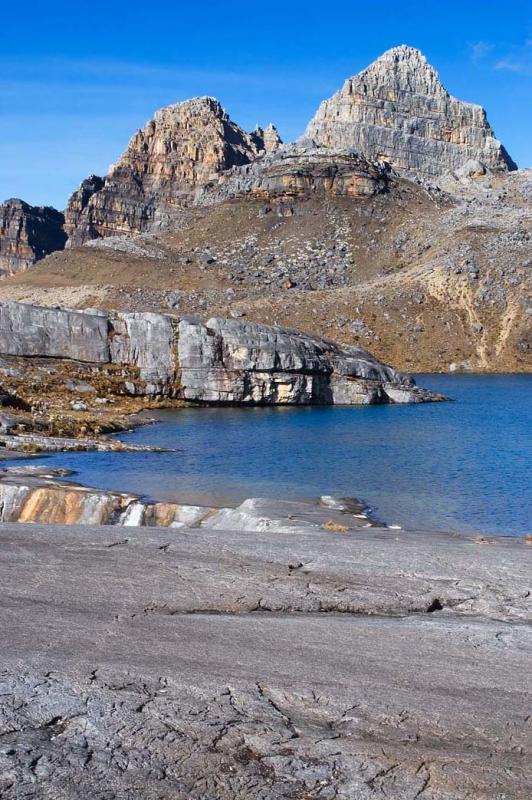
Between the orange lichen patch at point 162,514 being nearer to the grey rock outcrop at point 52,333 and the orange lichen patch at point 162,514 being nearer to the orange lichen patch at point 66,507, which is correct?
the orange lichen patch at point 66,507

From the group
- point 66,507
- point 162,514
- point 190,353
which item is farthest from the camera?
point 190,353

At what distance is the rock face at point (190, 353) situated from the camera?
77.0 m

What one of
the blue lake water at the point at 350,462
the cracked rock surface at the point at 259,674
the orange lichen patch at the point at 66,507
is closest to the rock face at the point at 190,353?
Answer: the blue lake water at the point at 350,462

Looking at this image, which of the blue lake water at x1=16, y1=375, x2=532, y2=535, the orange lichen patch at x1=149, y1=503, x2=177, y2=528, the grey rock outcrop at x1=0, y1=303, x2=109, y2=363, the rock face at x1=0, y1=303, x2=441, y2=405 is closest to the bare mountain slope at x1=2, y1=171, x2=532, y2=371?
the rock face at x1=0, y1=303, x2=441, y2=405

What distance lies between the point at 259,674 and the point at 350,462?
37.1m

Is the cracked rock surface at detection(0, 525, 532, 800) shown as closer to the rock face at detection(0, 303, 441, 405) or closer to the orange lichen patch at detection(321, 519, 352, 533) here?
the orange lichen patch at detection(321, 519, 352, 533)

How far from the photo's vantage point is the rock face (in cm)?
7700

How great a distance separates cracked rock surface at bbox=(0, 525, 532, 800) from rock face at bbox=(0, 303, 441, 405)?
6026 centimetres

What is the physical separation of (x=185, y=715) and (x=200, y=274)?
184210 mm

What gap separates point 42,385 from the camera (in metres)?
69.9

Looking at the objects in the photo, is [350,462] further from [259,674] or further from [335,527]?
[259,674]

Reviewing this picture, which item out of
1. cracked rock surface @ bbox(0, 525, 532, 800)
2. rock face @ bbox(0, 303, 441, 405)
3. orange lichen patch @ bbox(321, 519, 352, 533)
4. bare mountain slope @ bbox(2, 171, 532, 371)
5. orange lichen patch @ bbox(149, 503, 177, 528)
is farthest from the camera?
bare mountain slope @ bbox(2, 171, 532, 371)

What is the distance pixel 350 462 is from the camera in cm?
4816

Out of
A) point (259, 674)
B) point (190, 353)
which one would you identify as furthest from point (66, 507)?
point (190, 353)
